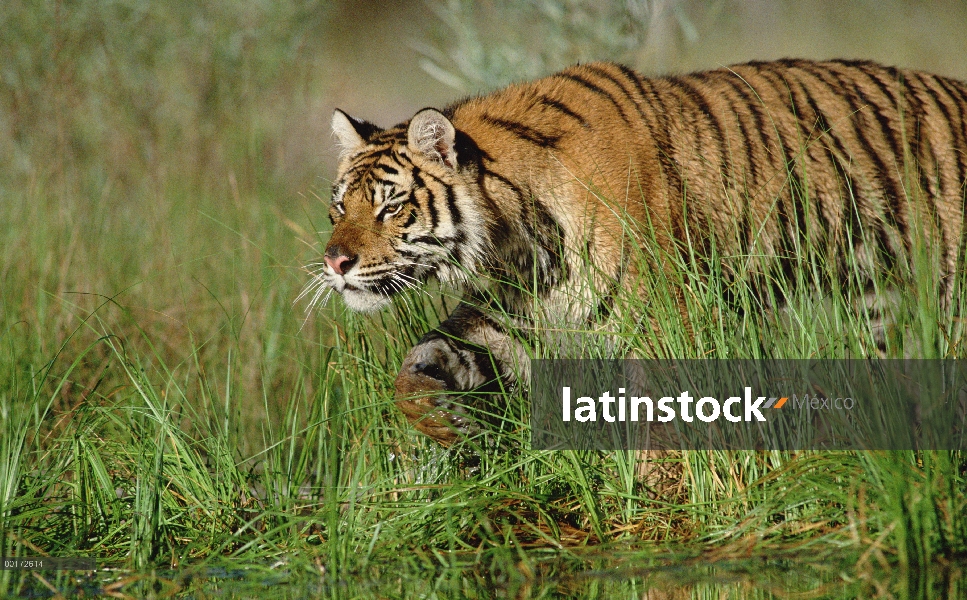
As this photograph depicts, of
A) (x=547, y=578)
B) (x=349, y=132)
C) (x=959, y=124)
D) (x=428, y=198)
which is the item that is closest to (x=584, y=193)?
(x=428, y=198)

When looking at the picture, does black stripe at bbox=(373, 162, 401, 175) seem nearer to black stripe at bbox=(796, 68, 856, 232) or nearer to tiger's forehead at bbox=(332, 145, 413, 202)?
tiger's forehead at bbox=(332, 145, 413, 202)

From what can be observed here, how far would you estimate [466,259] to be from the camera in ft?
13.9

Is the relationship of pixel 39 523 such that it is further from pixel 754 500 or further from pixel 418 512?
pixel 754 500

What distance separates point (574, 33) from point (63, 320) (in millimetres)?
4238

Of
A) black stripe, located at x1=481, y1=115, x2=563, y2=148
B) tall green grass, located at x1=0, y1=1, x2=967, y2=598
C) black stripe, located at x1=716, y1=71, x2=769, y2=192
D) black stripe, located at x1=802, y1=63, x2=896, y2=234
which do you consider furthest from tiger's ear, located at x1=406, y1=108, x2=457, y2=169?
black stripe, located at x1=802, y1=63, x2=896, y2=234

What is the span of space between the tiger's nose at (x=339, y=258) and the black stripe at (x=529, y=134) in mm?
831

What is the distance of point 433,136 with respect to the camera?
423cm

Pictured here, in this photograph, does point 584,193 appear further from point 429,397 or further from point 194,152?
point 194,152

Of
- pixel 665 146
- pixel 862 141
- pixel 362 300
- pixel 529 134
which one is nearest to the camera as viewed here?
pixel 362 300

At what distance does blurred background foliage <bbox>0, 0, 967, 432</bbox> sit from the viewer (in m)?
5.21

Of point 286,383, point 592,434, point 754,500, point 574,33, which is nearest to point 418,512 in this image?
point 592,434

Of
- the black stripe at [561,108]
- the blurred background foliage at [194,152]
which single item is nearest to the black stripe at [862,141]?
the blurred background foliage at [194,152]

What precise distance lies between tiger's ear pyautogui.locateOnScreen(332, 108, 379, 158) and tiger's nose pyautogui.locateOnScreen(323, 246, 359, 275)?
651 millimetres

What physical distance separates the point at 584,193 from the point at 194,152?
4711 millimetres
